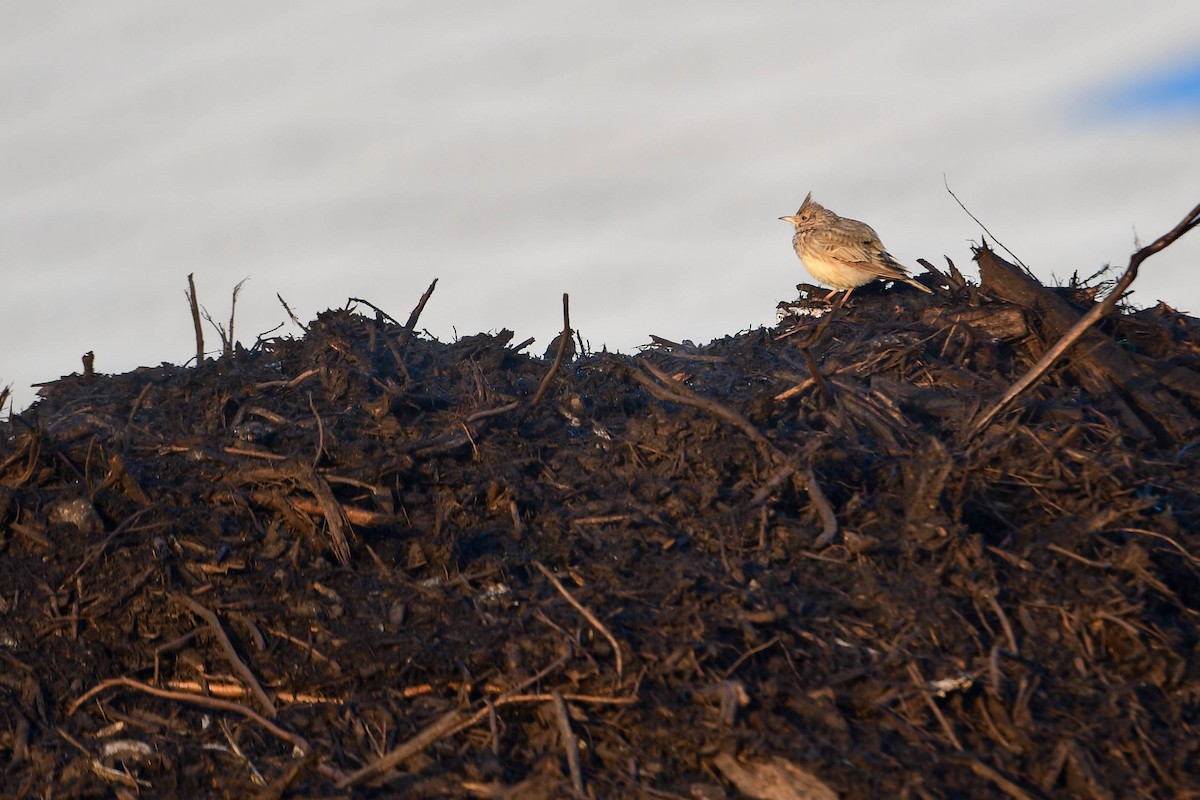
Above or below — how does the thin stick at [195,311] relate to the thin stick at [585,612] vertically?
above

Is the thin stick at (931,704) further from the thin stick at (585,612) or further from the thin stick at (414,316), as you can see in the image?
the thin stick at (414,316)

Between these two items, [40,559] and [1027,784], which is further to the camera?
[40,559]

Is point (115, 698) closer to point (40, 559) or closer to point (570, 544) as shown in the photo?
point (40, 559)

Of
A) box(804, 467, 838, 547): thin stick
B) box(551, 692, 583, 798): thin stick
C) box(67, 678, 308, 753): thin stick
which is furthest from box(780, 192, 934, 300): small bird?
box(67, 678, 308, 753): thin stick

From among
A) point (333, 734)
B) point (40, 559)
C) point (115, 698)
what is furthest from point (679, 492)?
point (40, 559)

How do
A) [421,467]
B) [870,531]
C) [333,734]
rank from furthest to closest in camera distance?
1. [421,467]
2. [870,531]
3. [333,734]

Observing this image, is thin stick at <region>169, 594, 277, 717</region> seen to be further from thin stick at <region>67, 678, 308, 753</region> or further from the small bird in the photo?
the small bird

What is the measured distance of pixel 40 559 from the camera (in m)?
6.94

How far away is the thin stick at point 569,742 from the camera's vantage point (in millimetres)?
4977

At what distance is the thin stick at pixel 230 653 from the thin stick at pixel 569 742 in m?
1.47

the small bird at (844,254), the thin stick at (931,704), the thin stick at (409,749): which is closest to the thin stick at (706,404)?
the thin stick at (931,704)

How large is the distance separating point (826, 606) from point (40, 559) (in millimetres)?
4678

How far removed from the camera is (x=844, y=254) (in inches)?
479

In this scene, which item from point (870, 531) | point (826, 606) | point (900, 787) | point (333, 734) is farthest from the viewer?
point (870, 531)
